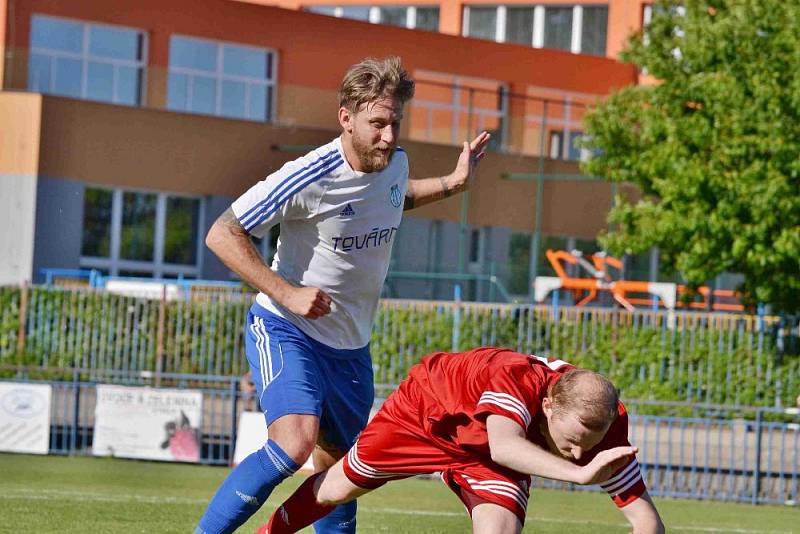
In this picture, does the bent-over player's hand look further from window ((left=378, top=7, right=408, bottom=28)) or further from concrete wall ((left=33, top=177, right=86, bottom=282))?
window ((left=378, top=7, right=408, bottom=28))

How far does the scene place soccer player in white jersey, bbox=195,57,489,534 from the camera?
6043 mm

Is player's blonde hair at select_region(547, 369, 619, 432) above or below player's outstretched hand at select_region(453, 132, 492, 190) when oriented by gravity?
below

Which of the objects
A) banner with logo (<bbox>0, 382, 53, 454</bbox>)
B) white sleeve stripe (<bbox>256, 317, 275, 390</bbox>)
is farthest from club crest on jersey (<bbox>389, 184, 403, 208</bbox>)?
banner with logo (<bbox>0, 382, 53, 454</bbox>)

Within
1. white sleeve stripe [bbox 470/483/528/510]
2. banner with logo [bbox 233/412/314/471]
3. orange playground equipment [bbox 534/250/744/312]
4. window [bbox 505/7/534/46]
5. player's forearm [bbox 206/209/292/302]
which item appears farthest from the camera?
window [bbox 505/7/534/46]

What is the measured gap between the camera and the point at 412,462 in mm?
5906

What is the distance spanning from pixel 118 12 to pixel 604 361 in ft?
56.9

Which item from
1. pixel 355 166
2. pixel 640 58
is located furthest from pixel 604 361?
pixel 355 166

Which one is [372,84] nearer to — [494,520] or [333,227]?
[333,227]

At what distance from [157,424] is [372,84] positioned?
1081cm

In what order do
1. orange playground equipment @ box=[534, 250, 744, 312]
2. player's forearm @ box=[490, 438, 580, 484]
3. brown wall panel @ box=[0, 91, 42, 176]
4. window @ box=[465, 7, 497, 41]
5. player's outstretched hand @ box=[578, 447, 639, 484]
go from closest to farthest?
player's outstretched hand @ box=[578, 447, 639, 484]
player's forearm @ box=[490, 438, 580, 484]
orange playground equipment @ box=[534, 250, 744, 312]
brown wall panel @ box=[0, 91, 42, 176]
window @ box=[465, 7, 497, 41]

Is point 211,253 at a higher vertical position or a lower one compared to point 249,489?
higher

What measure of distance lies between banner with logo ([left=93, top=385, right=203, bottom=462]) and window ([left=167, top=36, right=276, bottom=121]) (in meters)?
16.6

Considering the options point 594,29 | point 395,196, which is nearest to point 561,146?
point 594,29

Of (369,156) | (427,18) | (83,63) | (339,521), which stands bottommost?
(339,521)
